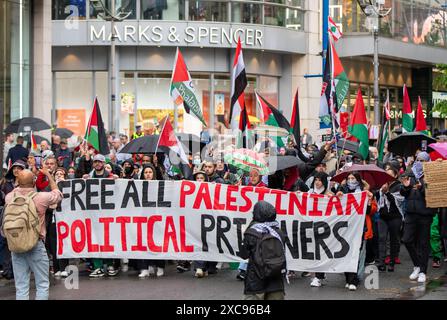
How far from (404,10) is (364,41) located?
481cm

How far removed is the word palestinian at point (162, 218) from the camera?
13.0 m

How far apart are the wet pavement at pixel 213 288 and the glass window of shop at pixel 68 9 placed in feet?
67.9

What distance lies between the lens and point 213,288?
40.8 feet

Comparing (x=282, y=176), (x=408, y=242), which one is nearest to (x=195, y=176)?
(x=282, y=176)

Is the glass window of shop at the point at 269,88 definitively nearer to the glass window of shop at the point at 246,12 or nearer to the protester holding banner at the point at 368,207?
the glass window of shop at the point at 246,12

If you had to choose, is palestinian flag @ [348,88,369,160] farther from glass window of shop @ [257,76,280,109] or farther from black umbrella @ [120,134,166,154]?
glass window of shop @ [257,76,280,109]

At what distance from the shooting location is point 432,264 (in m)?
14.9

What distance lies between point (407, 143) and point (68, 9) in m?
18.8

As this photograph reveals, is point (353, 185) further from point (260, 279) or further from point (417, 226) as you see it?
point (260, 279)

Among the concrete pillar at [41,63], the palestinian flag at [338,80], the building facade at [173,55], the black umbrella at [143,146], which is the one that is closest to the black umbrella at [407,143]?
the palestinian flag at [338,80]

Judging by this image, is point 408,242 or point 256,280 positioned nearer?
point 256,280

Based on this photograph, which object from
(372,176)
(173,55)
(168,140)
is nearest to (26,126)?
(168,140)
